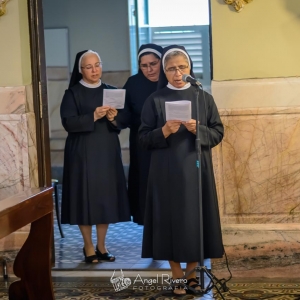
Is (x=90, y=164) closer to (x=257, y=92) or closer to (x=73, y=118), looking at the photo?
(x=73, y=118)

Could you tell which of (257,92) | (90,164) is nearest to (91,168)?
(90,164)

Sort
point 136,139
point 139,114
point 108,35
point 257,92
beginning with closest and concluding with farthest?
1. point 257,92
2. point 139,114
3. point 136,139
4. point 108,35

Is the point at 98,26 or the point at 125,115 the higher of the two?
the point at 98,26

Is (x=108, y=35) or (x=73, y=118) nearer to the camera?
(x=73, y=118)

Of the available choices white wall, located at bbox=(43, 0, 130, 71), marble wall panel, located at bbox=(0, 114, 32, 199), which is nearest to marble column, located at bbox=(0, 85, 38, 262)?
marble wall panel, located at bbox=(0, 114, 32, 199)

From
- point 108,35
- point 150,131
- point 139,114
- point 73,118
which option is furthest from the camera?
point 108,35

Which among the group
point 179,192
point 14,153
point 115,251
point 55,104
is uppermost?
point 55,104

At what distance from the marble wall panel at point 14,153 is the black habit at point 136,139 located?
828 millimetres

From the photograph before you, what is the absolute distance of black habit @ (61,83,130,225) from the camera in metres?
5.82

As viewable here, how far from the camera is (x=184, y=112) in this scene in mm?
4457

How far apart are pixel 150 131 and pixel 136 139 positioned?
1.29m

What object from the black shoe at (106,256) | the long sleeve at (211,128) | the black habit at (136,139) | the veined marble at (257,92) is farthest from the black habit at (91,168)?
the long sleeve at (211,128)

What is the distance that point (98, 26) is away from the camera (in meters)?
10.0

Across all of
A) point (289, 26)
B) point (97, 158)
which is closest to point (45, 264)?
point (97, 158)
